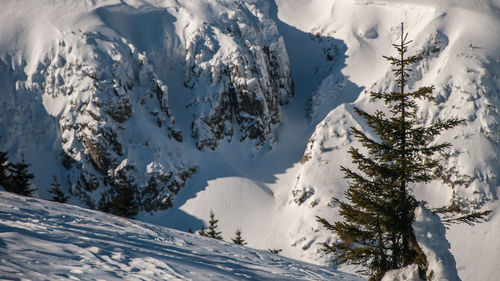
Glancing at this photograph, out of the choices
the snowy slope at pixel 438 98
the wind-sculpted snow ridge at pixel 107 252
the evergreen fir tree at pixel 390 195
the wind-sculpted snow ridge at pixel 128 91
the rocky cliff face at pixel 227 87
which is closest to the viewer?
the wind-sculpted snow ridge at pixel 107 252

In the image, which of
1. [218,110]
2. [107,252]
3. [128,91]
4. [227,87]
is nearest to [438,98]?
[227,87]

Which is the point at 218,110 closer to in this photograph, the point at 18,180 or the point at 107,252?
the point at 18,180

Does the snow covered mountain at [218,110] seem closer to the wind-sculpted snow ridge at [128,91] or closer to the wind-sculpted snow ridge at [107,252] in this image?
the wind-sculpted snow ridge at [128,91]

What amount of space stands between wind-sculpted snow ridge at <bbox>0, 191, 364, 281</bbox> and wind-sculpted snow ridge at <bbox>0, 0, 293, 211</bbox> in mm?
61219

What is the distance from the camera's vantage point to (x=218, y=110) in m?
83.2

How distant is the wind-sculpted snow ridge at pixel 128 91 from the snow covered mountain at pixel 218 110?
0.97 feet

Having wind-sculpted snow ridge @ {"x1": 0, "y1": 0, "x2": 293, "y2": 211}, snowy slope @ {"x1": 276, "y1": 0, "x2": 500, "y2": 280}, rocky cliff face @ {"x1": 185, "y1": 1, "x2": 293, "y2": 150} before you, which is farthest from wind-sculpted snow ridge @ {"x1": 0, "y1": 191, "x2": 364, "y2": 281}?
rocky cliff face @ {"x1": 185, "y1": 1, "x2": 293, "y2": 150}

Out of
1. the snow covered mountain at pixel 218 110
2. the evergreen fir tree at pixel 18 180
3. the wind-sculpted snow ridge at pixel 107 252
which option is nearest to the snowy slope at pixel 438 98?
the snow covered mountain at pixel 218 110

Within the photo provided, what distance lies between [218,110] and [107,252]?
243 feet

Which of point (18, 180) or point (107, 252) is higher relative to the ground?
point (18, 180)

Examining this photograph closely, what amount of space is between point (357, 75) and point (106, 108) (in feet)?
197

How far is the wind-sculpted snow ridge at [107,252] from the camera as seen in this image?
27.4ft

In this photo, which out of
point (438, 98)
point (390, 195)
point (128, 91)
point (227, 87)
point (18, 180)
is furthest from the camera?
point (227, 87)

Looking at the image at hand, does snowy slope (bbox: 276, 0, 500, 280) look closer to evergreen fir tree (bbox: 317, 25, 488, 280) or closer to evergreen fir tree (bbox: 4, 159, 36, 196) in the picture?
evergreen fir tree (bbox: 4, 159, 36, 196)
